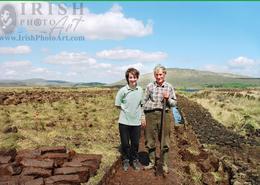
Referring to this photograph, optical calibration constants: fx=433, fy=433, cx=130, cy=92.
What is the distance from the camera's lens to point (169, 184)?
8.72 m

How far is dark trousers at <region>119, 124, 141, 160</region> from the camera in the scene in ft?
30.9

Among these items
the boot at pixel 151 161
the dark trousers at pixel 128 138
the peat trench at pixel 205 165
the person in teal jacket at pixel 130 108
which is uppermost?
the person in teal jacket at pixel 130 108

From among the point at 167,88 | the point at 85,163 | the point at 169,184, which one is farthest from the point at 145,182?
the point at 167,88

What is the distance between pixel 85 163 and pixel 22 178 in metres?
1.60

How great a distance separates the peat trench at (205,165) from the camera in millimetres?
9039

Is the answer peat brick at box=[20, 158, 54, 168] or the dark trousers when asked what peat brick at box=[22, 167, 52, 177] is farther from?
the dark trousers

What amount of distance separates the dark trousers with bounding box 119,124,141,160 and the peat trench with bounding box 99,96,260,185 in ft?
1.23

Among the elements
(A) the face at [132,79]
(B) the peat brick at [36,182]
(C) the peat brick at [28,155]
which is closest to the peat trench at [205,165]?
(B) the peat brick at [36,182]

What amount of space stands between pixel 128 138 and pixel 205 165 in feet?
11.7

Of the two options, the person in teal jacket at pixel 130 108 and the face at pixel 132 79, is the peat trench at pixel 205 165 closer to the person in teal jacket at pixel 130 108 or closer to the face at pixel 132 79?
the person in teal jacket at pixel 130 108

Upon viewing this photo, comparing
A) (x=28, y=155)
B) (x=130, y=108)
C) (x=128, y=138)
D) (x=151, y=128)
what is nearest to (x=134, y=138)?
(x=128, y=138)

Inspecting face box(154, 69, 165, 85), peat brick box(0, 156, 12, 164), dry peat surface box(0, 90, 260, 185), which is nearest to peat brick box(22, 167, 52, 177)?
dry peat surface box(0, 90, 260, 185)

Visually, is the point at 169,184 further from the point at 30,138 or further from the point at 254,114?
the point at 254,114

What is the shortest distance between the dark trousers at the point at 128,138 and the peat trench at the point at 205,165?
375 millimetres
